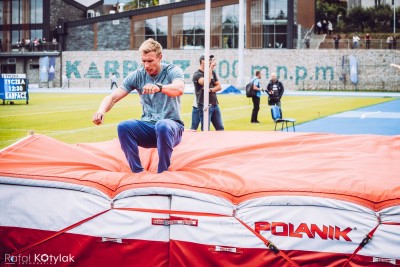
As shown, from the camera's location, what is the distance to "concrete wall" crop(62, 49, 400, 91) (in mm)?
47375

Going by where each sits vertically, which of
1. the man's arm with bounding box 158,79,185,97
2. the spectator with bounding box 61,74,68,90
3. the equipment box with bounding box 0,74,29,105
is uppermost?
the spectator with bounding box 61,74,68,90

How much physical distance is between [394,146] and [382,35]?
160 ft

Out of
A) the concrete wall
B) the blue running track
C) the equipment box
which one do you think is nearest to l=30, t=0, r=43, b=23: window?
the concrete wall

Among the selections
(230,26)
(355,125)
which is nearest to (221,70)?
(230,26)

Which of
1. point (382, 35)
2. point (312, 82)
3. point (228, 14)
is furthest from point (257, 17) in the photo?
point (382, 35)

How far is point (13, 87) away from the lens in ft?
86.8

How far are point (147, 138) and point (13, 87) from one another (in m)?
22.5

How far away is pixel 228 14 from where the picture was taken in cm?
5028

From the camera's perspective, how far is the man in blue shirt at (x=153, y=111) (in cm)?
546

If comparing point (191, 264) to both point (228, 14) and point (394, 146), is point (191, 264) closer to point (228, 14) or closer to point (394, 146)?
point (394, 146)

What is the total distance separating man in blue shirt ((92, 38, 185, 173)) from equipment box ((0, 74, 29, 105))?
2141 cm

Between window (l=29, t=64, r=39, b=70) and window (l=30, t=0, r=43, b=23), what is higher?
window (l=30, t=0, r=43, b=23)

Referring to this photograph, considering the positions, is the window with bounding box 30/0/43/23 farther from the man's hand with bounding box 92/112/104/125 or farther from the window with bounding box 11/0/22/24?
the man's hand with bounding box 92/112/104/125

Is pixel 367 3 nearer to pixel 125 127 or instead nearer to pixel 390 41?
pixel 390 41
